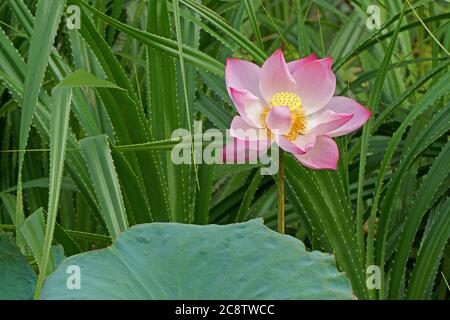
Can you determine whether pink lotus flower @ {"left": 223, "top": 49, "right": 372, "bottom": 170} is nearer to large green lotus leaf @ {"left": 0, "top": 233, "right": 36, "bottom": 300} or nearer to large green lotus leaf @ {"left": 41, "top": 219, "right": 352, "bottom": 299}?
large green lotus leaf @ {"left": 41, "top": 219, "right": 352, "bottom": 299}

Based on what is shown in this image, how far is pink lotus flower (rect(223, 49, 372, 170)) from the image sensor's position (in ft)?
2.69

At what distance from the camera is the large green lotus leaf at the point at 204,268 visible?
0.74 meters

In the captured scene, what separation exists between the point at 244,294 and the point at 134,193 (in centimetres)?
31

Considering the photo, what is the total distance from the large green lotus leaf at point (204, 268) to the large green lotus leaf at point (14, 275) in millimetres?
112

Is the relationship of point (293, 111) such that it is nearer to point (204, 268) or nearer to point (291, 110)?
point (291, 110)

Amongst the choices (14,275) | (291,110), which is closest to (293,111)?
(291,110)

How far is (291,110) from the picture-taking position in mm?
850

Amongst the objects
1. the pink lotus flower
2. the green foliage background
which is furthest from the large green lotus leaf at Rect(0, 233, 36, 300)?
the pink lotus flower

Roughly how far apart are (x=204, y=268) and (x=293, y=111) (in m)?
0.18

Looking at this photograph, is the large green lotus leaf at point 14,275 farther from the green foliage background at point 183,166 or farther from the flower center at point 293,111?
the flower center at point 293,111

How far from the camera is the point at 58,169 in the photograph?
30.5 inches

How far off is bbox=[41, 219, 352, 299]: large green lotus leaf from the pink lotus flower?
77 millimetres
